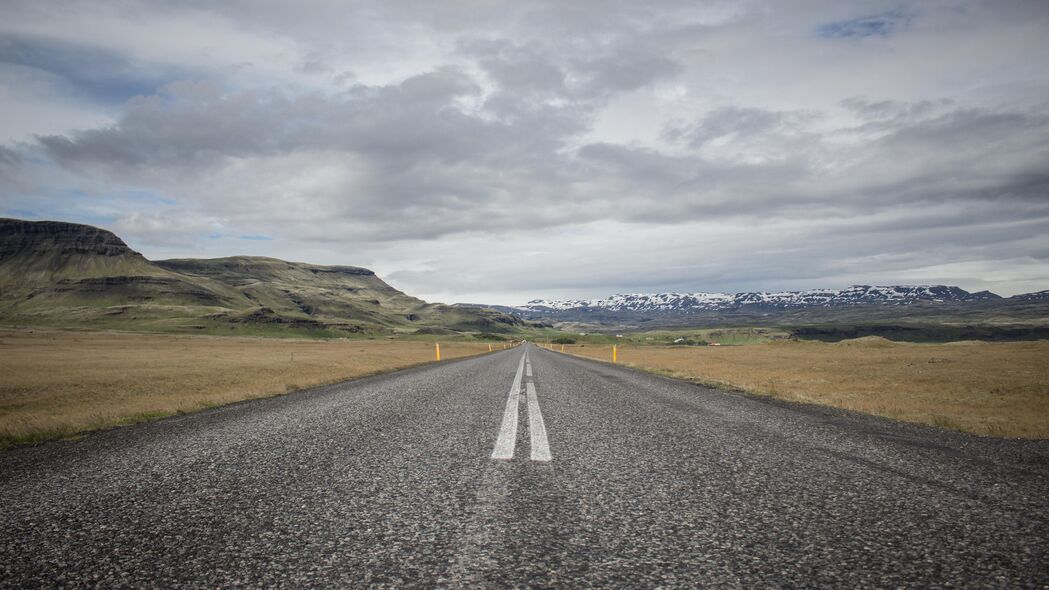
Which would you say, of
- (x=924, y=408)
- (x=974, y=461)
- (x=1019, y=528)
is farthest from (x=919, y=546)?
(x=924, y=408)

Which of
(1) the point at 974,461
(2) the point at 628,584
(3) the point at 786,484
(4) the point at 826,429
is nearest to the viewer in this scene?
(2) the point at 628,584

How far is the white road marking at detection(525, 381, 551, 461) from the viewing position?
20.1 ft

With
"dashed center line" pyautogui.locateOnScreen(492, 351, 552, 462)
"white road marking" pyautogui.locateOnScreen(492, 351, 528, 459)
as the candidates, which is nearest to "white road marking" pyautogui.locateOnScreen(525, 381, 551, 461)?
"dashed center line" pyautogui.locateOnScreen(492, 351, 552, 462)

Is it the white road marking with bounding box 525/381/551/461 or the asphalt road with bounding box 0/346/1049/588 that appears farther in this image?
the white road marking with bounding box 525/381/551/461

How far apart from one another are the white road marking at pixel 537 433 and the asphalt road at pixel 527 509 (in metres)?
0.07

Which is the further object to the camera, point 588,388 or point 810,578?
point 588,388

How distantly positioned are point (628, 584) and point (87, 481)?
19.8 feet

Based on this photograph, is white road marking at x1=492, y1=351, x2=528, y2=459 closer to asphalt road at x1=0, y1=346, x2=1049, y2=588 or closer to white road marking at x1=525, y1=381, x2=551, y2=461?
asphalt road at x1=0, y1=346, x2=1049, y2=588

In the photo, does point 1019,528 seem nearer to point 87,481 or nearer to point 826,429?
point 826,429

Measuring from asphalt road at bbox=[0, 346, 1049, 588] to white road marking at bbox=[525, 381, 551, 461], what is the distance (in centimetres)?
7

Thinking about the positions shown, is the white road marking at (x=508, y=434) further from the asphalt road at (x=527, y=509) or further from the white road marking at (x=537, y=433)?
the white road marking at (x=537, y=433)

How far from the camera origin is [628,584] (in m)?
2.86

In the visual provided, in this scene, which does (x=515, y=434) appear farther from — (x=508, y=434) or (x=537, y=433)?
(x=537, y=433)

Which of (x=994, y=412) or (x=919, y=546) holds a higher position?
(x=919, y=546)
